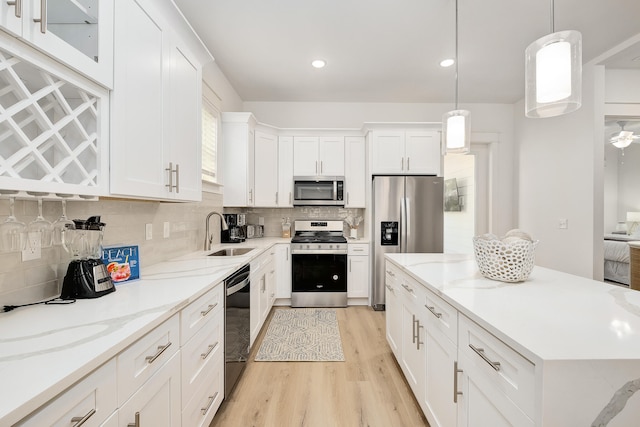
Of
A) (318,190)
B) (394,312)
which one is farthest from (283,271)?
(394,312)

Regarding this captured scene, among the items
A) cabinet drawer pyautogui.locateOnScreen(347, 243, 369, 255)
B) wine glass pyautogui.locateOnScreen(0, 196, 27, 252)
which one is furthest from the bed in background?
wine glass pyautogui.locateOnScreen(0, 196, 27, 252)

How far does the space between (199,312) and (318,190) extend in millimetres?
2720

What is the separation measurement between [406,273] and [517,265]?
657 millimetres

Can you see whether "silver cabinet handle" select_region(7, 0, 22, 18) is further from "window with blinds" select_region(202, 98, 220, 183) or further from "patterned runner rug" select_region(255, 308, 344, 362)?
"patterned runner rug" select_region(255, 308, 344, 362)

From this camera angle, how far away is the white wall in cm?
305

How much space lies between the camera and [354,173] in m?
3.93

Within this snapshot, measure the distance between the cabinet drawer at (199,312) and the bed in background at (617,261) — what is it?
6166 millimetres

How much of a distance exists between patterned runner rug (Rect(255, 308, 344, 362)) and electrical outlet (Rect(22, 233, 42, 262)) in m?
1.74

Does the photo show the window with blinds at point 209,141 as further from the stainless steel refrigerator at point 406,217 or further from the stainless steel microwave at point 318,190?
the stainless steel refrigerator at point 406,217

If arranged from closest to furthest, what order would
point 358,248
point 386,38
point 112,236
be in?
point 112,236 < point 386,38 < point 358,248

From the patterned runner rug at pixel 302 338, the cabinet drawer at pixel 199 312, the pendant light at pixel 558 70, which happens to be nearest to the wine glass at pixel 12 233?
the cabinet drawer at pixel 199 312

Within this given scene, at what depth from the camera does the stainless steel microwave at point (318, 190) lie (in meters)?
3.86

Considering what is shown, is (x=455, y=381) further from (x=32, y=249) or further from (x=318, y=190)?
(x=318, y=190)

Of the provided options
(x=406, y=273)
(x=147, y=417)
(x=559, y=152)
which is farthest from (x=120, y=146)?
(x=559, y=152)
